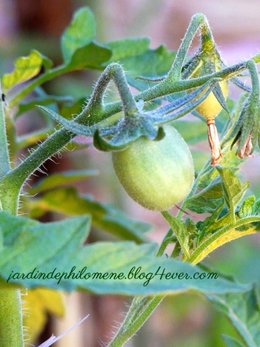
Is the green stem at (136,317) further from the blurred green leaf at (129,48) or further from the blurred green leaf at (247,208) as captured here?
the blurred green leaf at (129,48)

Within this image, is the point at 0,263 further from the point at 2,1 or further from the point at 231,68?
the point at 2,1

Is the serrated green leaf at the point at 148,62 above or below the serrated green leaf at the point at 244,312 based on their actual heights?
above

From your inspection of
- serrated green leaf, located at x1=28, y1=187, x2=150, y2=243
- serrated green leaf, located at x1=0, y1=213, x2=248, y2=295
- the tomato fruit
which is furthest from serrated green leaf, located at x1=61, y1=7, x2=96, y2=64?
serrated green leaf, located at x1=0, y1=213, x2=248, y2=295

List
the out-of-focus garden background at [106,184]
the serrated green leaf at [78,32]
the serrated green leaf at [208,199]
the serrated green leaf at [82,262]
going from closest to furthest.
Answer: the serrated green leaf at [82,262], the serrated green leaf at [208,199], the serrated green leaf at [78,32], the out-of-focus garden background at [106,184]

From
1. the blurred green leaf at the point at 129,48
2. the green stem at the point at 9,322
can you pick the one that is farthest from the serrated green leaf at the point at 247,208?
the blurred green leaf at the point at 129,48

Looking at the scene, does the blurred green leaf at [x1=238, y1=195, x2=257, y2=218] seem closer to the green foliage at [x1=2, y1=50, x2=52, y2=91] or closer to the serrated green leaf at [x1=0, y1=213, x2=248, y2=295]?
the serrated green leaf at [x1=0, y1=213, x2=248, y2=295]

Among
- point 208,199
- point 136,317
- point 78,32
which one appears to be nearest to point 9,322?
point 136,317

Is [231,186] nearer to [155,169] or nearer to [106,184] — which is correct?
[155,169]

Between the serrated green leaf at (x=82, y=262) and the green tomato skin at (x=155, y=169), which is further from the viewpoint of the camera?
the green tomato skin at (x=155, y=169)
